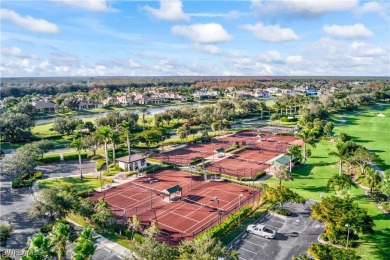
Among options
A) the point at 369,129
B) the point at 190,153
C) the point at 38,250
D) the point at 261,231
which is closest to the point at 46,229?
the point at 38,250

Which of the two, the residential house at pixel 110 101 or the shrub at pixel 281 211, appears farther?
the residential house at pixel 110 101

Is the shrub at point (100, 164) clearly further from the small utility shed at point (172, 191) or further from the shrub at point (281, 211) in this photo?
the shrub at point (281, 211)

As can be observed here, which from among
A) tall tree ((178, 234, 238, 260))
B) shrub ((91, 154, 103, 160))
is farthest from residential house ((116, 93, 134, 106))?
tall tree ((178, 234, 238, 260))

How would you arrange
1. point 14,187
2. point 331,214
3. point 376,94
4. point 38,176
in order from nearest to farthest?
point 331,214
point 14,187
point 38,176
point 376,94

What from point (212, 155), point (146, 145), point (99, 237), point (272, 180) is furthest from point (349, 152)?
point (146, 145)

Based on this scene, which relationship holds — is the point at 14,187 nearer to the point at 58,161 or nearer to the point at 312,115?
the point at 58,161

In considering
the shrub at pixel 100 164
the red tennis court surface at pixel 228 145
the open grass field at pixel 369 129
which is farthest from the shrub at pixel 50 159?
the open grass field at pixel 369 129
